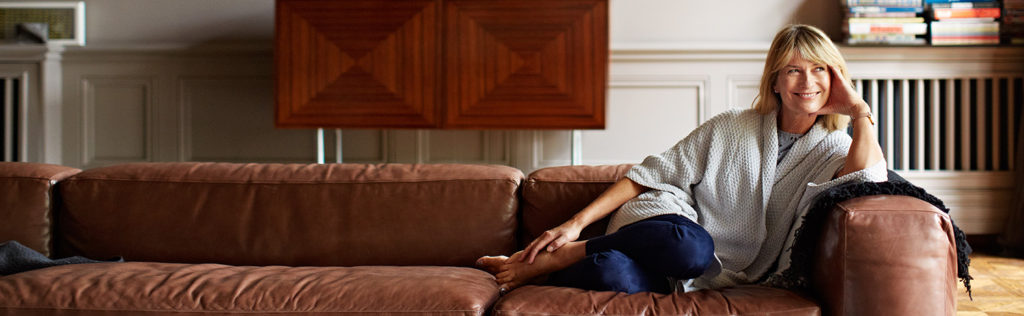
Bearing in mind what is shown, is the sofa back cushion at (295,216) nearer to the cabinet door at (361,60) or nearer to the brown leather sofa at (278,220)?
the brown leather sofa at (278,220)

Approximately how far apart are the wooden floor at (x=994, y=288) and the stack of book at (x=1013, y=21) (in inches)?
34.2

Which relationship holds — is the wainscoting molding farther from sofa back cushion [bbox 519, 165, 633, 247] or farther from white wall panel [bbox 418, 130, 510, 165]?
sofa back cushion [bbox 519, 165, 633, 247]

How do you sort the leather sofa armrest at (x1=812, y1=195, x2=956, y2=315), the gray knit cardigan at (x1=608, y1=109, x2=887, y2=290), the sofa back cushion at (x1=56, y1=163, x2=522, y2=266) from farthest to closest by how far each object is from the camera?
the sofa back cushion at (x1=56, y1=163, x2=522, y2=266) < the gray knit cardigan at (x1=608, y1=109, x2=887, y2=290) < the leather sofa armrest at (x1=812, y1=195, x2=956, y2=315)

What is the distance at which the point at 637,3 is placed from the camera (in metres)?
3.43

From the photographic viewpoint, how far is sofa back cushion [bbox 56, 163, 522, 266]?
1.80 meters

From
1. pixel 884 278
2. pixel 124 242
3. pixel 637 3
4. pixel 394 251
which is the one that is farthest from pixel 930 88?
pixel 124 242

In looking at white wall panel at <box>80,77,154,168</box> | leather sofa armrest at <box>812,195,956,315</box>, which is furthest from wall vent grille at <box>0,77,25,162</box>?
leather sofa armrest at <box>812,195,956,315</box>

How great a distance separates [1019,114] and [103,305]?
334cm

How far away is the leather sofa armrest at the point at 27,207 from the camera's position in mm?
1829

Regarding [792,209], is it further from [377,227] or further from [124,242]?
[124,242]

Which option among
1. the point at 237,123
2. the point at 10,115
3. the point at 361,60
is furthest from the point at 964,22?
the point at 10,115

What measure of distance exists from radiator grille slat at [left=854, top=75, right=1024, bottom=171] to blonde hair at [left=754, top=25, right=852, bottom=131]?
172cm

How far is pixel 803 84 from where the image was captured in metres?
1.67

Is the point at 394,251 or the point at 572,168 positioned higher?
the point at 572,168
